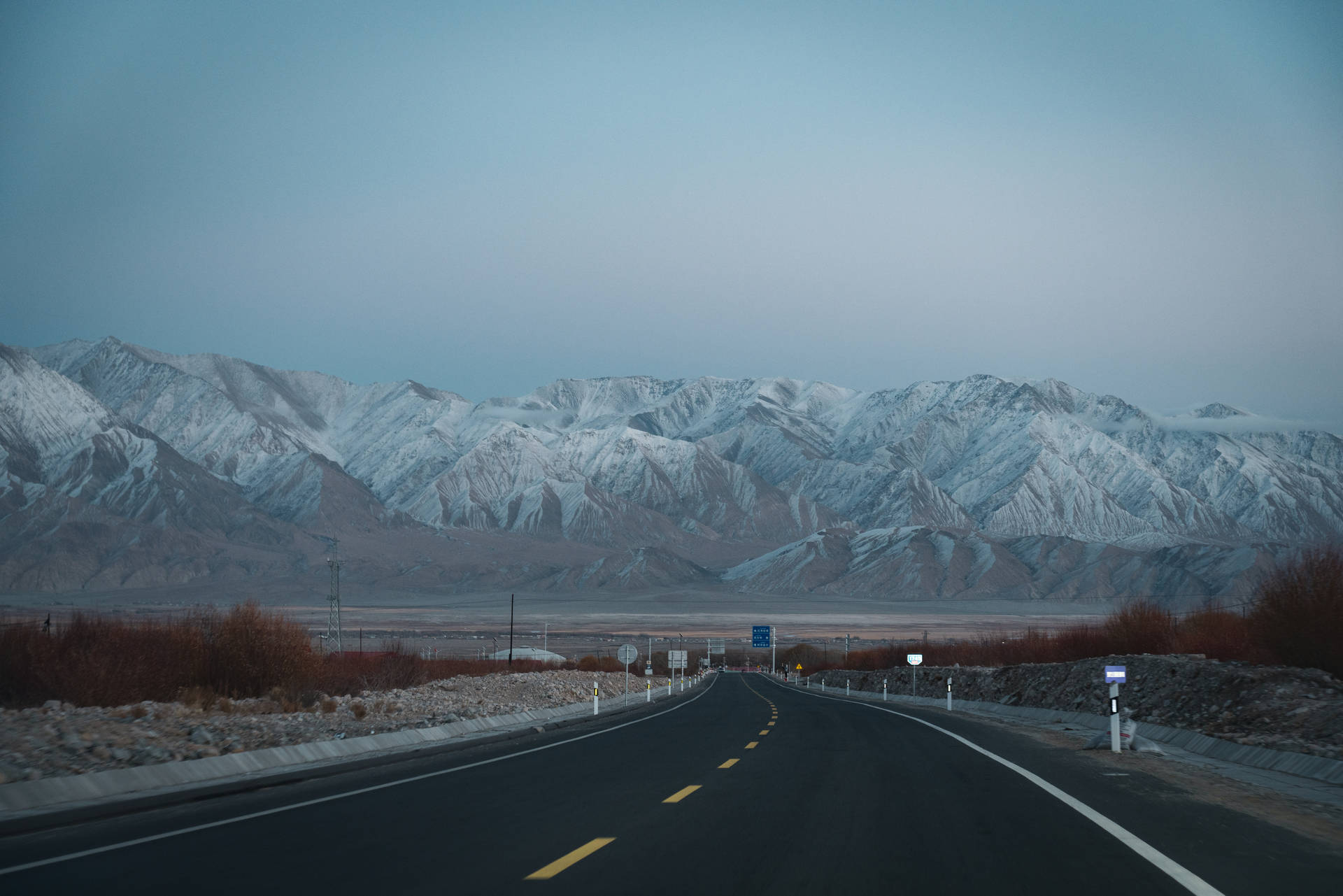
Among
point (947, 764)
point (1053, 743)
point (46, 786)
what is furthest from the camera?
point (1053, 743)

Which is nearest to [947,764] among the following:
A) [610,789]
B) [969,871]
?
[610,789]

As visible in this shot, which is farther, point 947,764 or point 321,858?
point 947,764

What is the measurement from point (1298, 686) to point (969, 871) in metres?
17.4

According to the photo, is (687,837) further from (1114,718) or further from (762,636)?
(762,636)

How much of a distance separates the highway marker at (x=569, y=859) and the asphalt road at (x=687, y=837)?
33mm

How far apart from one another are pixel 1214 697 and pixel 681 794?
54.5ft

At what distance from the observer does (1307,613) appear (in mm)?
27203

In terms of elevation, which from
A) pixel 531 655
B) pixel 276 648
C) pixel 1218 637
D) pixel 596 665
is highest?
pixel 1218 637

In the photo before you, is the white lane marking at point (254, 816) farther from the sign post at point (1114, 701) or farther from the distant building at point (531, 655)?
the distant building at point (531, 655)

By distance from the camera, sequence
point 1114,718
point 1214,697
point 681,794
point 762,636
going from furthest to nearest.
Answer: point 762,636 → point 1214,697 → point 1114,718 → point 681,794

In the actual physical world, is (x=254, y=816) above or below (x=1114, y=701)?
below

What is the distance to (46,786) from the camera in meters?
13.9

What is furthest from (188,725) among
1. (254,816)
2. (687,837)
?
(687,837)

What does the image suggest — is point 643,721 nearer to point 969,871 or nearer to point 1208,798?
point 1208,798
